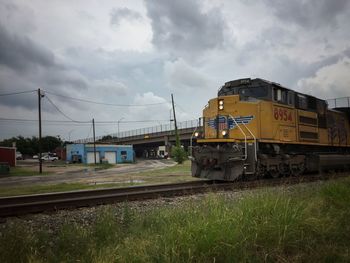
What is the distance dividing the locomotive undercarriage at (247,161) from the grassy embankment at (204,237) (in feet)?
19.3

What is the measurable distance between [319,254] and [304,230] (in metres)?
0.91

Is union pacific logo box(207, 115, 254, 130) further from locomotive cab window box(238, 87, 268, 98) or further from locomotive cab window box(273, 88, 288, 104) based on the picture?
locomotive cab window box(273, 88, 288, 104)

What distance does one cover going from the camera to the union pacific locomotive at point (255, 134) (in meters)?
12.9

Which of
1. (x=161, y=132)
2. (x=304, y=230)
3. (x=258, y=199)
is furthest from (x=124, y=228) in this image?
(x=161, y=132)

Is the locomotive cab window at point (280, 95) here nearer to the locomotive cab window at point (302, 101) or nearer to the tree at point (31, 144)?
the locomotive cab window at point (302, 101)

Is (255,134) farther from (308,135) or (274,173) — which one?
(308,135)

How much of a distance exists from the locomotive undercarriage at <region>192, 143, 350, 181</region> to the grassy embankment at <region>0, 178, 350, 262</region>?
19.3ft

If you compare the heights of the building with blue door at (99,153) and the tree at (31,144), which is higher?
the tree at (31,144)

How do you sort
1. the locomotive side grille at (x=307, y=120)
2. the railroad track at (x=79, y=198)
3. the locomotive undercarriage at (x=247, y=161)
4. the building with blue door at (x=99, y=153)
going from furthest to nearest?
1. the building with blue door at (x=99, y=153)
2. the locomotive side grille at (x=307, y=120)
3. the locomotive undercarriage at (x=247, y=161)
4. the railroad track at (x=79, y=198)

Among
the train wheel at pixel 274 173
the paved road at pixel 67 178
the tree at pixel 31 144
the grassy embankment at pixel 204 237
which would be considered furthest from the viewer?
the tree at pixel 31 144

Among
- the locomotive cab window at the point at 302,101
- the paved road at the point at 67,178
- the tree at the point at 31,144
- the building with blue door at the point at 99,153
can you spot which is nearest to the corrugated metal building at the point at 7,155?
the building with blue door at the point at 99,153

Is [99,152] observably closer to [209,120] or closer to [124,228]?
[209,120]

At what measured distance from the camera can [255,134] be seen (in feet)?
42.7

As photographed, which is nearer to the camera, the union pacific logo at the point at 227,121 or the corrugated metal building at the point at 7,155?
the union pacific logo at the point at 227,121
